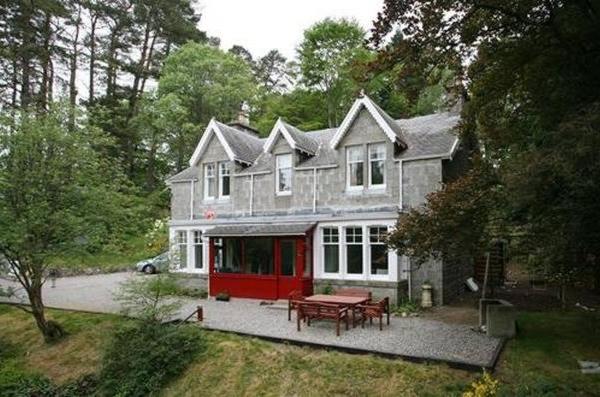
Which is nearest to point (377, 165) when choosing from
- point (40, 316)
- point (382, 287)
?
point (382, 287)

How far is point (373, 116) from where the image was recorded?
17984mm

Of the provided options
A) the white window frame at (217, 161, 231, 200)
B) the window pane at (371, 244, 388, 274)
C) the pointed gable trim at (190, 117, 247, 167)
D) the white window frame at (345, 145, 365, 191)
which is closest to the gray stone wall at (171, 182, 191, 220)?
the pointed gable trim at (190, 117, 247, 167)

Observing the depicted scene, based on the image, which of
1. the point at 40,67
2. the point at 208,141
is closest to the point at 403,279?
the point at 208,141

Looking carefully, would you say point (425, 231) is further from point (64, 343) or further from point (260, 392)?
point (64, 343)

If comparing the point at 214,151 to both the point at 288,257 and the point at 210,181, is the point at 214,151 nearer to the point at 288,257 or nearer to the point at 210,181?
the point at 210,181

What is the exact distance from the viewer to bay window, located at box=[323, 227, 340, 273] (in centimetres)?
1803

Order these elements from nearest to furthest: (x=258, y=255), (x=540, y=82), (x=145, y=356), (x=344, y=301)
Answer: (x=540, y=82), (x=145, y=356), (x=344, y=301), (x=258, y=255)

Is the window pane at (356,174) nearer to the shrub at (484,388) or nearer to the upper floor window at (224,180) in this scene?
the upper floor window at (224,180)

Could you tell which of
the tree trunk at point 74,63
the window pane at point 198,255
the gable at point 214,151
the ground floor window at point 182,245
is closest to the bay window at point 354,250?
the gable at point 214,151

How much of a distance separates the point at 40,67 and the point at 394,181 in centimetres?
3094

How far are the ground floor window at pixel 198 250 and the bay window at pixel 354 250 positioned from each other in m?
7.78

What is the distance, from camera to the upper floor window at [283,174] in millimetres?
20141

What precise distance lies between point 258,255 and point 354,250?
14.3ft

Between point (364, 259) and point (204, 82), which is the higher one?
point (204, 82)
